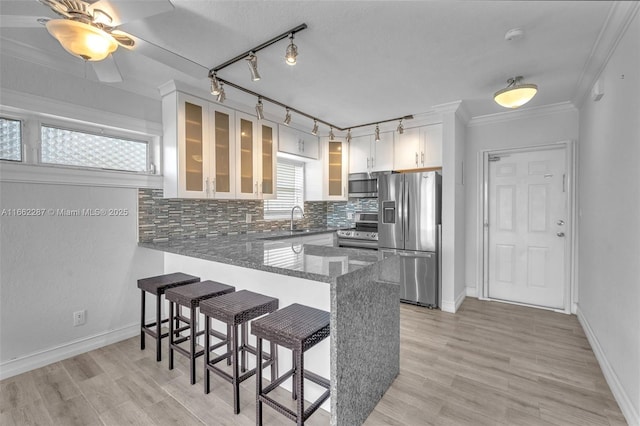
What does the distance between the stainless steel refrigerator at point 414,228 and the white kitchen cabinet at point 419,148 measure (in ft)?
1.22

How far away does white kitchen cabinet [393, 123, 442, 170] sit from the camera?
149 inches

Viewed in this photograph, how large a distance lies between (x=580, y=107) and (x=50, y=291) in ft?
17.6

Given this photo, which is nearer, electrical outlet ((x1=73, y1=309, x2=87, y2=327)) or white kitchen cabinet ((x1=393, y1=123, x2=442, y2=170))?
electrical outlet ((x1=73, y1=309, x2=87, y2=327))

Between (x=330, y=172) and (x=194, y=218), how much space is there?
219 cm

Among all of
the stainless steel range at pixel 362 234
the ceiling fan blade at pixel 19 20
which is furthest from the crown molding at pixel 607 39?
the ceiling fan blade at pixel 19 20

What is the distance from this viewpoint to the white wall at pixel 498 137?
11.2ft

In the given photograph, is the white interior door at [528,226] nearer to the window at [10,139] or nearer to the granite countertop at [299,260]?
the granite countertop at [299,260]

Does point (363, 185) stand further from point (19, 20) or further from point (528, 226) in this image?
point (19, 20)

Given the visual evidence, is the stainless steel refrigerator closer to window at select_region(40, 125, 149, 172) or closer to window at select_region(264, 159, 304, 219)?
window at select_region(264, 159, 304, 219)

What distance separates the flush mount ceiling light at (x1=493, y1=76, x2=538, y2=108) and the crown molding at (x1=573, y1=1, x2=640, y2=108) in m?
0.40

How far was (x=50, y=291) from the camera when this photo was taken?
92.1 inches

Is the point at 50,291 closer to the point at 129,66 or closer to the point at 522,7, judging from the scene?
the point at 129,66

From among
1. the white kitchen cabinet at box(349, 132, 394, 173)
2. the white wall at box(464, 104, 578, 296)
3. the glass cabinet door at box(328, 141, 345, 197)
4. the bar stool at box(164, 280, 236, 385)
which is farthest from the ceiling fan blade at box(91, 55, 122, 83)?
the white wall at box(464, 104, 578, 296)

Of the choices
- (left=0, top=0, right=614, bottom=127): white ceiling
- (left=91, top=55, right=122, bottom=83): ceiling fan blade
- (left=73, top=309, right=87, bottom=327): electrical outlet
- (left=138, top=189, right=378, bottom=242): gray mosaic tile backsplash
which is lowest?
(left=73, top=309, right=87, bottom=327): electrical outlet
